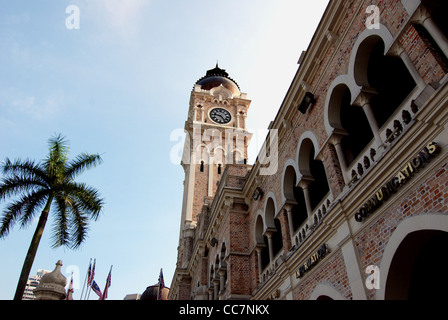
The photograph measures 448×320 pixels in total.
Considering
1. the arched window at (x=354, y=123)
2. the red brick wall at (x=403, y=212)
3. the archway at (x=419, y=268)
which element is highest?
the arched window at (x=354, y=123)

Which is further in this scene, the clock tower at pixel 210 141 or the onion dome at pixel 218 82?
the onion dome at pixel 218 82

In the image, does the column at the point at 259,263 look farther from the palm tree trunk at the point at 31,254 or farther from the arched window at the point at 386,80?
the palm tree trunk at the point at 31,254

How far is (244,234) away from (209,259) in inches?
253

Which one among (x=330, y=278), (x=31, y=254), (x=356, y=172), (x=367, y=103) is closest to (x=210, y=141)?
(x=31, y=254)

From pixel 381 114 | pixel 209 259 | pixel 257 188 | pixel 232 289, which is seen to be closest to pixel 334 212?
pixel 381 114

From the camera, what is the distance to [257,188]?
17.1m

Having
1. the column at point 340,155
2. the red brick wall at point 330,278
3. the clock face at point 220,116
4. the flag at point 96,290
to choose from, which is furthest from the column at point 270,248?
the clock face at point 220,116

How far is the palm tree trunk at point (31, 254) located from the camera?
12.8m

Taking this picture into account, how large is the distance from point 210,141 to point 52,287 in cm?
2873

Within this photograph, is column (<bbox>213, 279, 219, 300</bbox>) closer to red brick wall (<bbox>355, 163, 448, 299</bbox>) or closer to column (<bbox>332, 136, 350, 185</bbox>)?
column (<bbox>332, 136, 350, 185</bbox>)

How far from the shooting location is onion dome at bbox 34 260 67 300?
2061 cm

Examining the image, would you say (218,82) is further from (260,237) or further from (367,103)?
(367,103)

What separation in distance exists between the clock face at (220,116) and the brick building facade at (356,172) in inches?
1172
